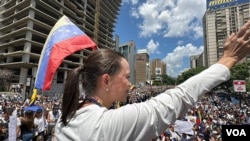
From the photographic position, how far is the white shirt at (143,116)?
89 cm

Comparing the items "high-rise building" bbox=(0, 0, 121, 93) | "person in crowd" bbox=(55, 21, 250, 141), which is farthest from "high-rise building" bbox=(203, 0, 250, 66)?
"person in crowd" bbox=(55, 21, 250, 141)

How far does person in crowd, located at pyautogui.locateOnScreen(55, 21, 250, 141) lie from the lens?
35.4 inches

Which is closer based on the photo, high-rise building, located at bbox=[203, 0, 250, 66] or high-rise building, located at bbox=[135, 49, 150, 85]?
high-rise building, located at bbox=[203, 0, 250, 66]

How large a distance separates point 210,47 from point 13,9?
71.6 m

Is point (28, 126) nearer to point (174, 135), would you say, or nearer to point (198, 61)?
point (174, 135)

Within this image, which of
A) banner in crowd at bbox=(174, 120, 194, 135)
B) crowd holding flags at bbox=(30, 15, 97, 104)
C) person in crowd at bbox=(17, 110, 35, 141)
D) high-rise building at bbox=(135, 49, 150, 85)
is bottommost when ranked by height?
banner in crowd at bbox=(174, 120, 194, 135)

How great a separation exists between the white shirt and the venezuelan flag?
131 inches

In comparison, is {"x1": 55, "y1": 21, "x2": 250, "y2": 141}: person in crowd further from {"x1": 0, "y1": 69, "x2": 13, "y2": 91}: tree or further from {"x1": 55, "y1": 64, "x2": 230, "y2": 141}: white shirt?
{"x1": 0, "y1": 69, "x2": 13, "y2": 91}: tree

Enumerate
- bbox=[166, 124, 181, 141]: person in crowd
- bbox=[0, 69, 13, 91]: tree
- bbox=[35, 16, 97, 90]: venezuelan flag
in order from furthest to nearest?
bbox=[0, 69, 13, 91]: tree, bbox=[166, 124, 181, 141]: person in crowd, bbox=[35, 16, 97, 90]: venezuelan flag

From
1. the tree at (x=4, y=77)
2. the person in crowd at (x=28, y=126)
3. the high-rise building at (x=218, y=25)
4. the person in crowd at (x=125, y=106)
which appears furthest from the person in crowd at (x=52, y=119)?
the high-rise building at (x=218, y=25)

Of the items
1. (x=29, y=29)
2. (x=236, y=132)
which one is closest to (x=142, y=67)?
(x=29, y=29)

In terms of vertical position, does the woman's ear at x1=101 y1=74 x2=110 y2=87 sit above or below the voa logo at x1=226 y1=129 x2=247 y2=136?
above

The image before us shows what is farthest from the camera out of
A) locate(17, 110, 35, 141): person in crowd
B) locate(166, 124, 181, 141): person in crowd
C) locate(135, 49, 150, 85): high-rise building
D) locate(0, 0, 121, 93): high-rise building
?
locate(135, 49, 150, 85): high-rise building

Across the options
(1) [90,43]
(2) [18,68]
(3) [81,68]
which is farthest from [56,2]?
(3) [81,68]
